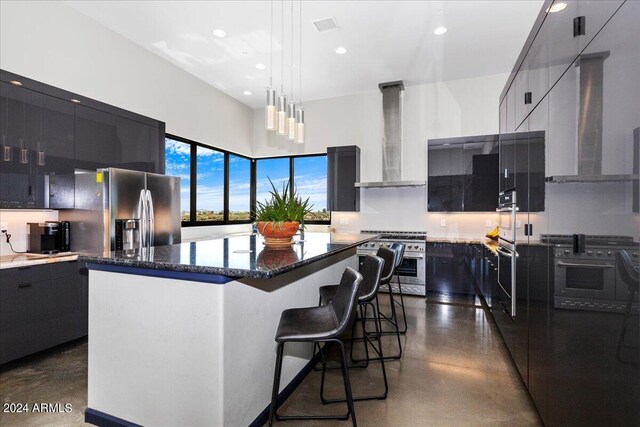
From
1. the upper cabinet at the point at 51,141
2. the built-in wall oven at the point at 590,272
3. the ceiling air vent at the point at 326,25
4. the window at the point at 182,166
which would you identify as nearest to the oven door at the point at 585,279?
the built-in wall oven at the point at 590,272

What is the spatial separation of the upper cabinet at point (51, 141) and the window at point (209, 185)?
1600 mm

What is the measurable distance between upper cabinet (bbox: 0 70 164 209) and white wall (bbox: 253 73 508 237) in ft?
10.9

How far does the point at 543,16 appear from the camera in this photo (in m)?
2.01

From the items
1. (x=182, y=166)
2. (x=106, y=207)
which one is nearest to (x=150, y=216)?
(x=106, y=207)

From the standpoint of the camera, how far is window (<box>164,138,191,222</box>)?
4871mm

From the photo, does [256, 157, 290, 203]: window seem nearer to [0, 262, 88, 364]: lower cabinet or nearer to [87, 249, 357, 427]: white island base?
[0, 262, 88, 364]: lower cabinet

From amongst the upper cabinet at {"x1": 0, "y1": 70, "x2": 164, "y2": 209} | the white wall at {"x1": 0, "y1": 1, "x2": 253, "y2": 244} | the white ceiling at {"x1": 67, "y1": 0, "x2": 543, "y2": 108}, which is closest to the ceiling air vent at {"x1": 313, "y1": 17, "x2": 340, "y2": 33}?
the white ceiling at {"x1": 67, "y1": 0, "x2": 543, "y2": 108}

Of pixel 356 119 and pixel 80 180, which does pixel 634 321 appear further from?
pixel 356 119

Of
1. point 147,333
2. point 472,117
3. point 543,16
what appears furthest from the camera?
point 472,117

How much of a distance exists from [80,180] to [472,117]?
530cm

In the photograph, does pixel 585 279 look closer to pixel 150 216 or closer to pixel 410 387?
pixel 410 387

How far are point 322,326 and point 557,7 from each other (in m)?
2.15

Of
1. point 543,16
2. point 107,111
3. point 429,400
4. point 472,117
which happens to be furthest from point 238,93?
point 429,400

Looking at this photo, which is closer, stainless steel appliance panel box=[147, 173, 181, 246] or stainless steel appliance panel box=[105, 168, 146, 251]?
stainless steel appliance panel box=[105, 168, 146, 251]
